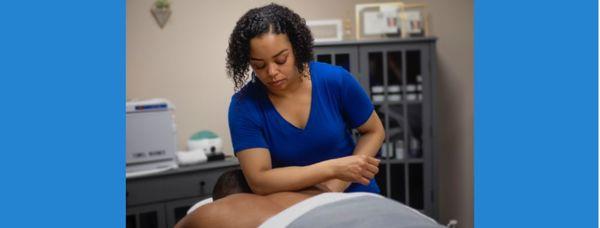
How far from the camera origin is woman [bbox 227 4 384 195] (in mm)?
1035

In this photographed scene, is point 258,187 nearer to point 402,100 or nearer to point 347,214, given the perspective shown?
point 347,214

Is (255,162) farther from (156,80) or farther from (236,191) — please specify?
(156,80)

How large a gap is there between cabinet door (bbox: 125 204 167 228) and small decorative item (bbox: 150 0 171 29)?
69 centimetres

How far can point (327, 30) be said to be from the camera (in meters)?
2.23

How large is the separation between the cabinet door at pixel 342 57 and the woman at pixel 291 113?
1082 mm

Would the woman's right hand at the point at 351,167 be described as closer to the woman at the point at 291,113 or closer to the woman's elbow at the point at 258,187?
the woman at the point at 291,113

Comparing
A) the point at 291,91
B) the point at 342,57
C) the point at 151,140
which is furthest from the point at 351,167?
the point at 342,57

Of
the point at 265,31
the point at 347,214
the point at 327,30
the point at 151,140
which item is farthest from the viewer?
the point at 327,30

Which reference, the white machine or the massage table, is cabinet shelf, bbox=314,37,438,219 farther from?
the massage table

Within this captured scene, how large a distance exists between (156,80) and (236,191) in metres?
0.95

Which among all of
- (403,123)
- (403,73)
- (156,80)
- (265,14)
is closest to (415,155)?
(403,123)

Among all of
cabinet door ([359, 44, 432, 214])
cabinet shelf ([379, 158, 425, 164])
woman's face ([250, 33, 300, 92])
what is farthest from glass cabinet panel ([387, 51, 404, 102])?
woman's face ([250, 33, 300, 92])

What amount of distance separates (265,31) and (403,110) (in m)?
1.52

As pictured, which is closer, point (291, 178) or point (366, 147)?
point (291, 178)
